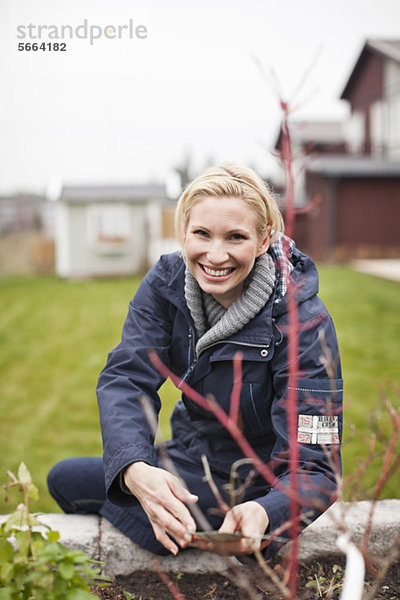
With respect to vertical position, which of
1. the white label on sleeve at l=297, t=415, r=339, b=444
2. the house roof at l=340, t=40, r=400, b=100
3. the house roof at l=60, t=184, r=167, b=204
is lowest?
the house roof at l=60, t=184, r=167, b=204

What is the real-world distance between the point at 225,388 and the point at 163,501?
461mm

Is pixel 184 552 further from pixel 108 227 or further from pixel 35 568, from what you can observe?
pixel 108 227

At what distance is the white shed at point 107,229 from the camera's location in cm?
1639

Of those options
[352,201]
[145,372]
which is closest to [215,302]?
[145,372]

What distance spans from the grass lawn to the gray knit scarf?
1.52ft

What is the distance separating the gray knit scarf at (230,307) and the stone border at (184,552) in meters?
0.63

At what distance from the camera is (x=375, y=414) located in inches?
41.6

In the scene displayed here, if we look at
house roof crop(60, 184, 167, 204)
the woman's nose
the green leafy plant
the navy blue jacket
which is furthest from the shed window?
the green leafy plant

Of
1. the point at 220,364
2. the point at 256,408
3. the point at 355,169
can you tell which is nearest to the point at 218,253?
the point at 220,364

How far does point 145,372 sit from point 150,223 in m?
14.9

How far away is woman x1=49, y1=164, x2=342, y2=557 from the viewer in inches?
64.2

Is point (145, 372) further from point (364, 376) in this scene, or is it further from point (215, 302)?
point (364, 376)

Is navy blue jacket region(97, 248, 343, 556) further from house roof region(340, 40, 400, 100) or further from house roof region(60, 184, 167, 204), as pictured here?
house roof region(340, 40, 400, 100)

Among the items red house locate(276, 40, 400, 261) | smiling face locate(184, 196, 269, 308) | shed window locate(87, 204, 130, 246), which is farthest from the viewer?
red house locate(276, 40, 400, 261)
